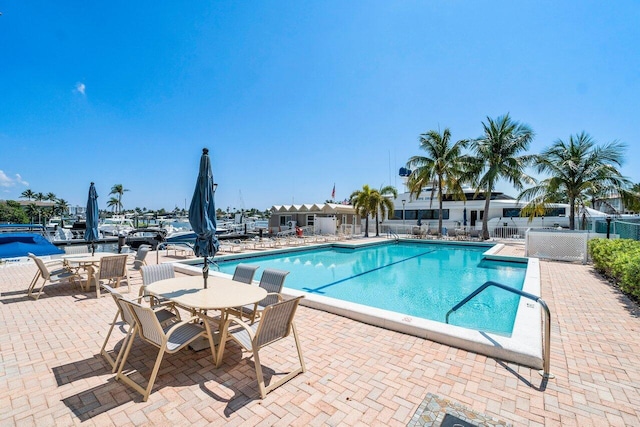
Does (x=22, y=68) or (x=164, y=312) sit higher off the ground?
(x=22, y=68)

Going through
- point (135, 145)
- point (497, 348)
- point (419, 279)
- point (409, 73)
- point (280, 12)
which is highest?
point (280, 12)

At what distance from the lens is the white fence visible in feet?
35.2

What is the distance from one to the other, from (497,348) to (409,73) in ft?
39.4

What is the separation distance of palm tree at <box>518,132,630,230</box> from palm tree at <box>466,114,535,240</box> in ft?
10.6

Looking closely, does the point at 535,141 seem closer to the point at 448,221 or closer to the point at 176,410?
the point at 448,221

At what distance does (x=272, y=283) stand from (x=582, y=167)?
15995 mm

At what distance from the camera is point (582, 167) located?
13.1 m

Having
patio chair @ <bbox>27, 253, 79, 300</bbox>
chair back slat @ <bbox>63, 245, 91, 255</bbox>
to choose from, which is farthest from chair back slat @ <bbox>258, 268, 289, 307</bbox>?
chair back slat @ <bbox>63, 245, 91, 255</bbox>

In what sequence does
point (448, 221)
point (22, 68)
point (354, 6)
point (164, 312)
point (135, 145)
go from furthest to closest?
point (448, 221)
point (135, 145)
point (22, 68)
point (354, 6)
point (164, 312)

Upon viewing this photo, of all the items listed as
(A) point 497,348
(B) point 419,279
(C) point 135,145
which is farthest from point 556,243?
(C) point 135,145

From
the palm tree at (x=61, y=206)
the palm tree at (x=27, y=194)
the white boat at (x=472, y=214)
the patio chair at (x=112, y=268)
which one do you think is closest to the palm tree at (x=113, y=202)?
the palm tree at (x=61, y=206)

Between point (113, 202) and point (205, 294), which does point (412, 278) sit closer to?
point (205, 294)

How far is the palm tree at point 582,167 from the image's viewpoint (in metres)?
12.6

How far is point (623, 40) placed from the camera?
9.30 metres
